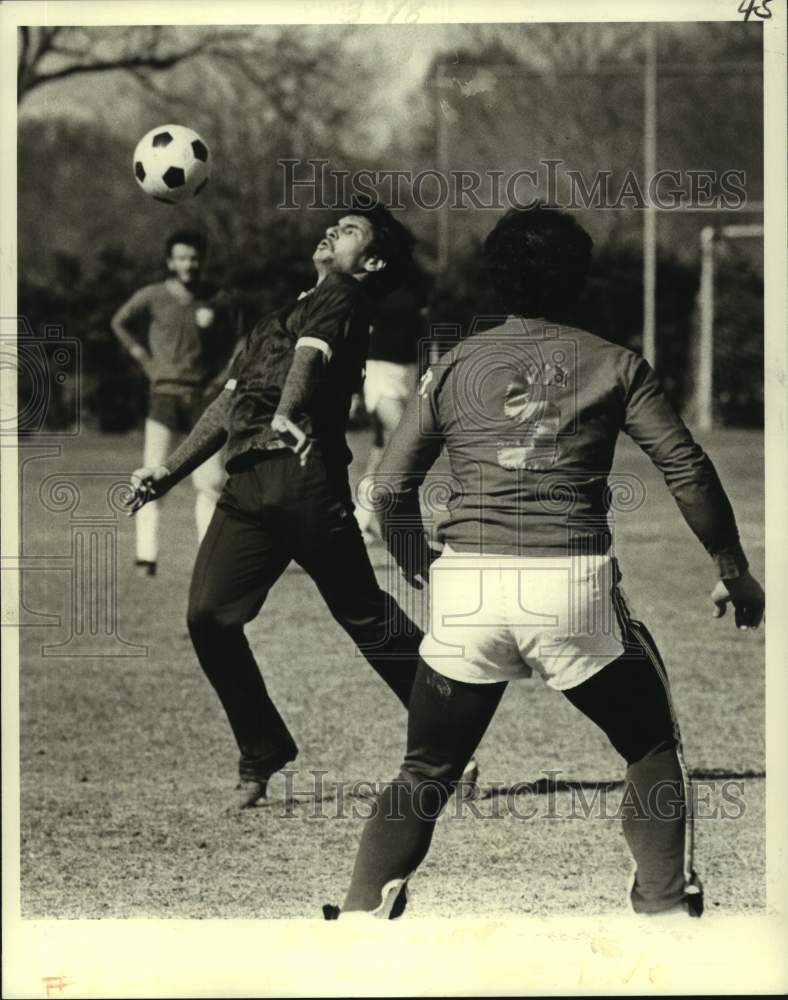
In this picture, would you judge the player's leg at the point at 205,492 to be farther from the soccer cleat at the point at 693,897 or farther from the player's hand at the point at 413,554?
the soccer cleat at the point at 693,897

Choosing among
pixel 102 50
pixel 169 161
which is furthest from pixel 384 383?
pixel 102 50

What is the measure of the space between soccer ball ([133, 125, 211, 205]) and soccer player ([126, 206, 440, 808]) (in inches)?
33.0

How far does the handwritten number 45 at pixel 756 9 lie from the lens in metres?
5.01

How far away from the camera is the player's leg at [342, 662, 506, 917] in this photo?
176 inches

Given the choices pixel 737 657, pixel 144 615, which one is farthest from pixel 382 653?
pixel 144 615

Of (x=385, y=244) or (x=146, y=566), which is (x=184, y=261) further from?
(x=385, y=244)

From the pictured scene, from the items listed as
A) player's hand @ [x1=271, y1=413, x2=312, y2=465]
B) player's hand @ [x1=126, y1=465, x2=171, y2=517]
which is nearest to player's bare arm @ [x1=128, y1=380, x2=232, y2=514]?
player's hand @ [x1=126, y1=465, x2=171, y2=517]

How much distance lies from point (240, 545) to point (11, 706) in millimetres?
840

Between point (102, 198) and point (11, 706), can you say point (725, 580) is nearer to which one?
point (11, 706)

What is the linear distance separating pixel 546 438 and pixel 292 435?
1.08 metres

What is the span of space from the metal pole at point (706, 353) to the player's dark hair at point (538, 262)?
1995 cm

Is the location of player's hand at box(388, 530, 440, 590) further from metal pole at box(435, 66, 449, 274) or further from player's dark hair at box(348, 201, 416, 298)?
metal pole at box(435, 66, 449, 274)

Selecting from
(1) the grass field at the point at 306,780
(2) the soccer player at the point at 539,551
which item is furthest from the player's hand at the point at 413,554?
(1) the grass field at the point at 306,780

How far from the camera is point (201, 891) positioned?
17.5ft
